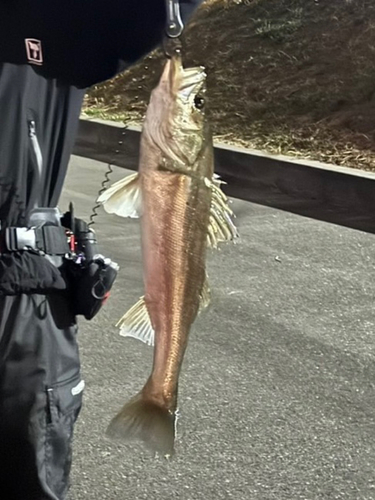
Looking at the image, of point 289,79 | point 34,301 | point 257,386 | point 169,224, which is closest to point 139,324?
point 169,224

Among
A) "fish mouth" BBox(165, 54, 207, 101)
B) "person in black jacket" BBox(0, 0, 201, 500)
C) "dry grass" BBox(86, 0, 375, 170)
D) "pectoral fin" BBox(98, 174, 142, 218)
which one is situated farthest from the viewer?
"dry grass" BBox(86, 0, 375, 170)

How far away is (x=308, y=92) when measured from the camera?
12312 mm

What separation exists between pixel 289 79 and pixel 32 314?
10.9 m

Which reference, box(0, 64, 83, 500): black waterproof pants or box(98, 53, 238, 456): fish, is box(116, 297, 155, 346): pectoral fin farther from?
box(0, 64, 83, 500): black waterproof pants

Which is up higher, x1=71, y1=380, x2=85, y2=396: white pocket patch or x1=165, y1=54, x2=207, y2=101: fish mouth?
x1=165, y1=54, x2=207, y2=101: fish mouth

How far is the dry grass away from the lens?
35.8 feet

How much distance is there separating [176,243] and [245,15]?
14.0 meters

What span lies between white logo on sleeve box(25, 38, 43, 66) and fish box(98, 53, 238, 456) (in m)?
0.40

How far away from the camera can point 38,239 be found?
2436 millimetres

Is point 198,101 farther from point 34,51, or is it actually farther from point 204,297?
point 34,51

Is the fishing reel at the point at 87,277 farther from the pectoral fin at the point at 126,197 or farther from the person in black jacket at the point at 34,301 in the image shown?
the pectoral fin at the point at 126,197

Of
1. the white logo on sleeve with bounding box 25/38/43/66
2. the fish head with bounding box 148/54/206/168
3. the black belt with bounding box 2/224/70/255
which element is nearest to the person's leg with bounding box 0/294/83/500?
the black belt with bounding box 2/224/70/255

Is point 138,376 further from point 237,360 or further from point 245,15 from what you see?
point 245,15

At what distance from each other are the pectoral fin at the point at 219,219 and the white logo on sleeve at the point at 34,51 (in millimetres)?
518
